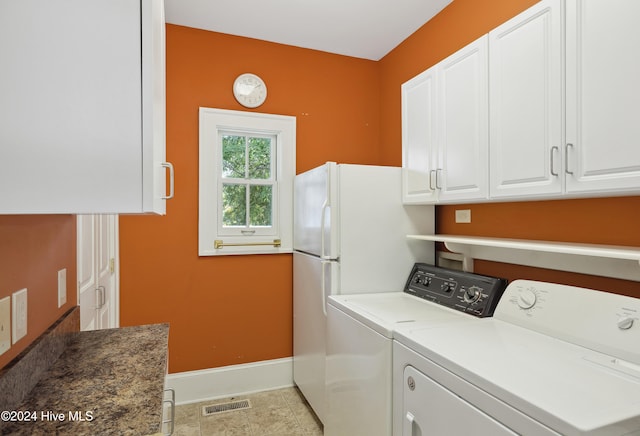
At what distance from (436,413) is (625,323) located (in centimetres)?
67

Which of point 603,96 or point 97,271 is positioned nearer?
point 603,96

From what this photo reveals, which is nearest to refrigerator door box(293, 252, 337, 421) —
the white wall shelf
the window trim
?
the window trim

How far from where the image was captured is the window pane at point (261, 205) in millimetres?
2938

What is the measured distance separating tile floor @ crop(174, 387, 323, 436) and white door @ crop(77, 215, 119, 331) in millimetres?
848

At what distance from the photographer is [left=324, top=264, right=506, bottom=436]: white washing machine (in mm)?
1531

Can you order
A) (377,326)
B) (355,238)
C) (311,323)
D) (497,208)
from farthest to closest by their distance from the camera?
(311,323), (355,238), (497,208), (377,326)

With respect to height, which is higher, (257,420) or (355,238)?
(355,238)

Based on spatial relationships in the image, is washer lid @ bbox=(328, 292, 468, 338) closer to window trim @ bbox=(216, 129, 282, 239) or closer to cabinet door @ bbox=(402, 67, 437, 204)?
cabinet door @ bbox=(402, 67, 437, 204)

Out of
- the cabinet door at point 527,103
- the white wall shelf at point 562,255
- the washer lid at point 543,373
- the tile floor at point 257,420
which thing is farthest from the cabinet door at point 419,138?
the tile floor at point 257,420

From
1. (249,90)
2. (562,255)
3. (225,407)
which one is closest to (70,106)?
(562,255)

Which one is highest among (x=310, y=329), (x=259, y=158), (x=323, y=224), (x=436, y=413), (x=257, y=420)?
(x=259, y=158)

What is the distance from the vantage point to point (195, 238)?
2.74m

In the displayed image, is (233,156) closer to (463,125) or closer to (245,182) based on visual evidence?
(245,182)

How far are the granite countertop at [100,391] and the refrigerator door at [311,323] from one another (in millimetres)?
1129
